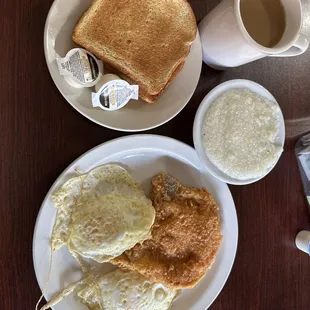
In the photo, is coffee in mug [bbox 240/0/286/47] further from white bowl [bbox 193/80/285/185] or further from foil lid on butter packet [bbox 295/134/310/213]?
foil lid on butter packet [bbox 295/134/310/213]

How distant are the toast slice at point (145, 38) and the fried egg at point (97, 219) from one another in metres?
0.23

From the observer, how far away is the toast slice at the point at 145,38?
3.37 ft

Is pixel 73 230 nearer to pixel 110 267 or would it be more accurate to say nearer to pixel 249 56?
pixel 110 267

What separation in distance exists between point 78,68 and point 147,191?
1.13 feet

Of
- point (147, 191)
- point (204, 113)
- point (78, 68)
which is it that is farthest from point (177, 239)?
point (78, 68)

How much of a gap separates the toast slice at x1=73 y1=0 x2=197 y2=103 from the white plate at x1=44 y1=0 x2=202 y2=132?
0.07ft

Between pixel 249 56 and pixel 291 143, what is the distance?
12.4 inches

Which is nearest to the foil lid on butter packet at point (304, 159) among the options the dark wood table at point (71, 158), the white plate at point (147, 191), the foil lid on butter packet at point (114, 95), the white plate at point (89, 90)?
the dark wood table at point (71, 158)

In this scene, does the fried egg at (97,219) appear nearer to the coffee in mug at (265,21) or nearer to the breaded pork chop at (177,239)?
the breaded pork chop at (177,239)

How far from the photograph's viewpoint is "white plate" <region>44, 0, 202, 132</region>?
975 mm

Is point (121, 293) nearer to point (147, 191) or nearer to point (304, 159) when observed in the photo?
point (147, 191)

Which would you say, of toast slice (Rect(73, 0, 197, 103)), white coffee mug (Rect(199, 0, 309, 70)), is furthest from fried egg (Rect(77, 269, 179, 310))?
white coffee mug (Rect(199, 0, 309, 70))

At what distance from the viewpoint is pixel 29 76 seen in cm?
103

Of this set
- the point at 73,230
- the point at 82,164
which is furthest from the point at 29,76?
the point at 73,230
